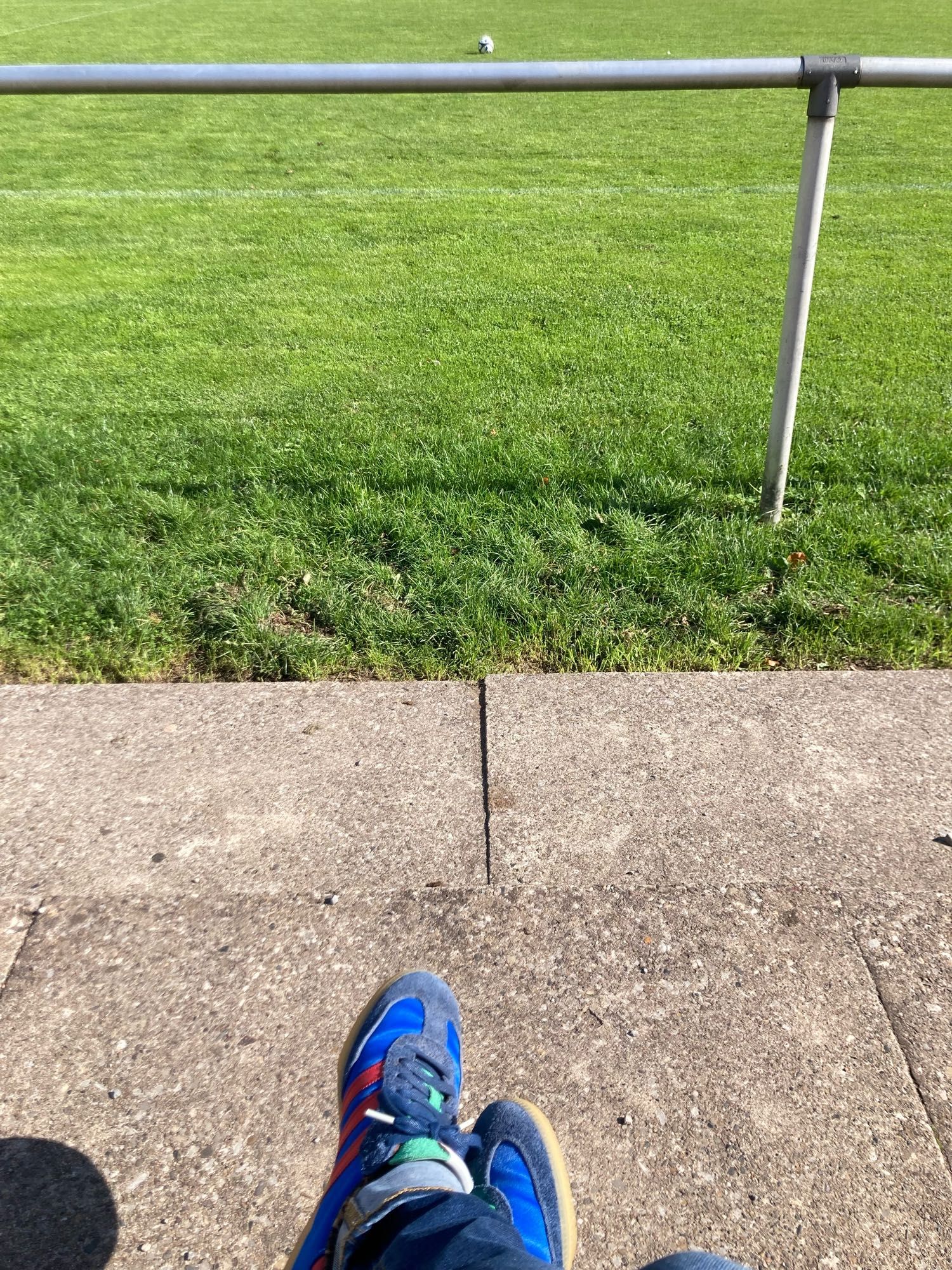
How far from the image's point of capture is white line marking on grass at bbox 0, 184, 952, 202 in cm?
839

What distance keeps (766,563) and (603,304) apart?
304cm

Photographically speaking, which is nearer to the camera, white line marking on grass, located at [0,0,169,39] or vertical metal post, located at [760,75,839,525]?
vertical metal post, located at [760,75,839,525]

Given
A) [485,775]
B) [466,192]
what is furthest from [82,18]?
[485,775]

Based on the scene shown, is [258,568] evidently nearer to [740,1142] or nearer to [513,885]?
[513,885]

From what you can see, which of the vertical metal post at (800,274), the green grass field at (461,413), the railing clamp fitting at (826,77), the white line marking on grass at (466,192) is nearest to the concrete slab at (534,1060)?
the green grass field at (461,413)

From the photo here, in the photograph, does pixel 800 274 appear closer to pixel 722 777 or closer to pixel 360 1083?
pixel 722 777

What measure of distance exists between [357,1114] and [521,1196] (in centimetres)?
29

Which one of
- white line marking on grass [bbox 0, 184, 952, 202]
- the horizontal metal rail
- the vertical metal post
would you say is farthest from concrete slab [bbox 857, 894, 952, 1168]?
white line marking on grass [bbox 0, 184, 952, 202]

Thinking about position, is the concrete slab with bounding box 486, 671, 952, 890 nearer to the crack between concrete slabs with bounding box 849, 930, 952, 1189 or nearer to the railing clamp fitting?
the crack between concrete slabs with bounding box 849, 930, 952, 1189

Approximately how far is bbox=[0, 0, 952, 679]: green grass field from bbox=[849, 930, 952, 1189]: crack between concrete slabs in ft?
3.67

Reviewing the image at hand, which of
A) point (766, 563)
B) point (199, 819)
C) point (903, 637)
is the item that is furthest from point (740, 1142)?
point (766, 563)

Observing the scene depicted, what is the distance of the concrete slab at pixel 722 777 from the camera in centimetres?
224

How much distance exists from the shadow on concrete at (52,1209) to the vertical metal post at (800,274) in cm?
274

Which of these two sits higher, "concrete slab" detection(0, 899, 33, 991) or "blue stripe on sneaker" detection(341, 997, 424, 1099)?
"blue stripe on sneaker" detection(341, 997, 424, 1099)
